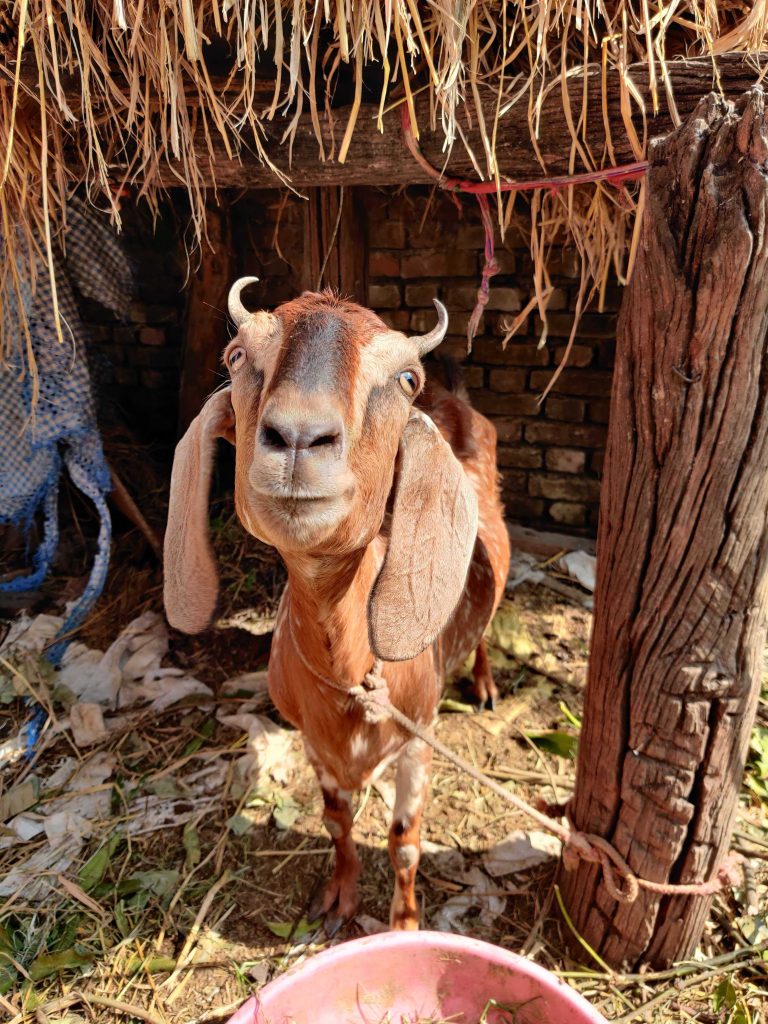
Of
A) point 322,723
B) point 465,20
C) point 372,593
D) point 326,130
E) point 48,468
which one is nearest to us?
point 372,593

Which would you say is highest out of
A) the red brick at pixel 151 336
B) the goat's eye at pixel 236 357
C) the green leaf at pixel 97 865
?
the goat's eye at pixel 236 357

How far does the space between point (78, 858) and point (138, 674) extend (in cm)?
109

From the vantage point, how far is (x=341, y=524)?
146cm

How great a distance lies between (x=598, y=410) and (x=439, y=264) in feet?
4.42

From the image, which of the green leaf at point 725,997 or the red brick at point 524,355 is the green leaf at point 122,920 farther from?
the red brick at point 524,355

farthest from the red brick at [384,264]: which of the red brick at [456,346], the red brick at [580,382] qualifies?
the red brick at [580,382]

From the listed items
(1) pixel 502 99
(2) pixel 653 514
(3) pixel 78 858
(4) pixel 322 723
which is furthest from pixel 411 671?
(1) pixel 502 99

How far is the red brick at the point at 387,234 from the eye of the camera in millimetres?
4480

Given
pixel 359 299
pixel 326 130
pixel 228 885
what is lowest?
pixel 228 885

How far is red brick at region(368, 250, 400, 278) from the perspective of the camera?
15.0 ft

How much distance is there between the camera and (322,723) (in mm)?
2193

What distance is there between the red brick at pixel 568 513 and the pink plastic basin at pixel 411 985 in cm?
310

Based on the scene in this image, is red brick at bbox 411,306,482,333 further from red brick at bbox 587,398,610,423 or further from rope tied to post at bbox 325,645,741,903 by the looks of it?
rope tied to post at bbox 325,645,741,903

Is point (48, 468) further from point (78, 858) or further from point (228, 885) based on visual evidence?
point (228, 885)
